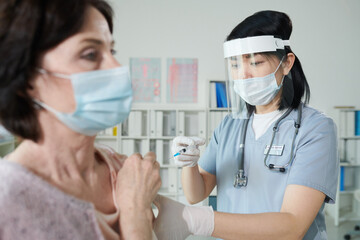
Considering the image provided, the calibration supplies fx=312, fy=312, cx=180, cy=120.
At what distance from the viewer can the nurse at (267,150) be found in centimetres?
105

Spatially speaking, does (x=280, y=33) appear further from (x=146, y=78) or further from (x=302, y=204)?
(x=146, y=78)

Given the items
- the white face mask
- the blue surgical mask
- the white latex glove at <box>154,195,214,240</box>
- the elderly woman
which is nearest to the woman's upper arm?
the white latex glove at <box>154,195,214,240</box>

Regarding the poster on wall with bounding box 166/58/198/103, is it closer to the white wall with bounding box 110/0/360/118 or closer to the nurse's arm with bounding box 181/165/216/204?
the white wall with bounding box 110/0/360/118

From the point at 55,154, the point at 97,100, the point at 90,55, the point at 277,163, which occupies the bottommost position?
the point at 277,163

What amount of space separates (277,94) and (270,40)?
24 cm

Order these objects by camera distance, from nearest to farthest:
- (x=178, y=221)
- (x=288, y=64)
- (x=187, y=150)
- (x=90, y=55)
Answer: (x=90, y=55)
(x=178, y=221)
(x=187, y=150)
(x=288, y=64)

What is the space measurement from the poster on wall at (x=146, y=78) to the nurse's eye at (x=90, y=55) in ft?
10.4

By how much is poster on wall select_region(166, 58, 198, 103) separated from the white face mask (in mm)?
2585

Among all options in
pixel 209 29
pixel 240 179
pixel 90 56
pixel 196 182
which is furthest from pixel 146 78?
pixel 90 56

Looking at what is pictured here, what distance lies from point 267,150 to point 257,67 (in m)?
0.34

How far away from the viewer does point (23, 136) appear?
0.68m

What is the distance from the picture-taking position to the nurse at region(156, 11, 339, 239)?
1055mm

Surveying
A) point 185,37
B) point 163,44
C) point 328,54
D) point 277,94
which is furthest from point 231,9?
point 277,94

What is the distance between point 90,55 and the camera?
2.31 ft
